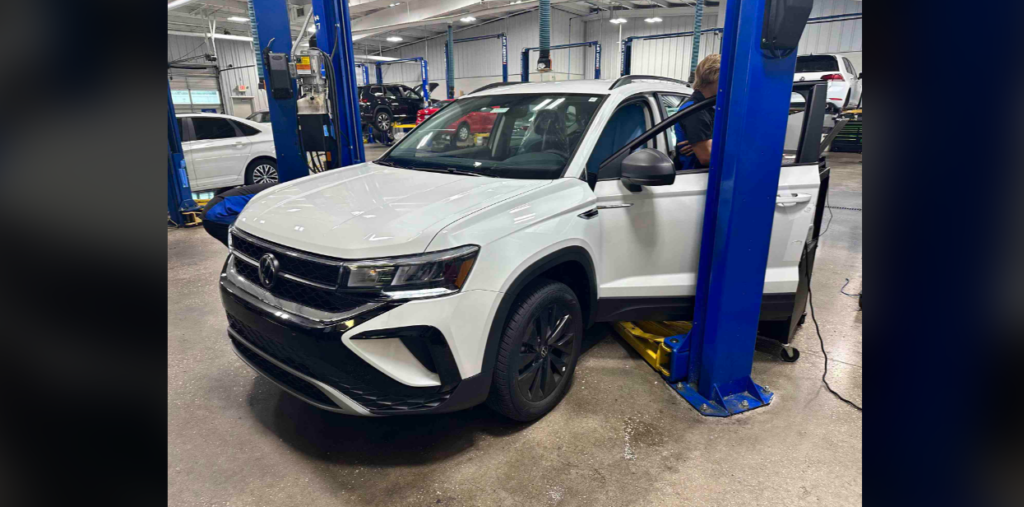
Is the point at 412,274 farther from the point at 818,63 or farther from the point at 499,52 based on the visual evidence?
the point at 499,52

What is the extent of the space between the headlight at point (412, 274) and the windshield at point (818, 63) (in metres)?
12.0

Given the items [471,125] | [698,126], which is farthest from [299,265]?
[698,126]

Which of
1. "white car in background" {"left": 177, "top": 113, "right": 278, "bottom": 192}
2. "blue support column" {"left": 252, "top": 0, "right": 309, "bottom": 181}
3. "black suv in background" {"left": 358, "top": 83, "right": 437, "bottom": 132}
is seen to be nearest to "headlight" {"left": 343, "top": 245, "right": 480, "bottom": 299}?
"blue support column" {"left": 252, "top": 0, "right": 309, "bottom": 181}

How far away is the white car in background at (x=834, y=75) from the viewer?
10898 millimetres

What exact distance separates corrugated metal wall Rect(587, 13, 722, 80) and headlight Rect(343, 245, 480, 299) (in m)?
20.9

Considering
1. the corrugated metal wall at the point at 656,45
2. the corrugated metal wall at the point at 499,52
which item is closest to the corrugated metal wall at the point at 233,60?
the corrugated metal wall at the point at 499,52

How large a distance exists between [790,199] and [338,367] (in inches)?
87.5

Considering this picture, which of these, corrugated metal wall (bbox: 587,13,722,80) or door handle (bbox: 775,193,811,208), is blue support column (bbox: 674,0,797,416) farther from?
corrugated metal wall (bbox: 587,13,722,80)

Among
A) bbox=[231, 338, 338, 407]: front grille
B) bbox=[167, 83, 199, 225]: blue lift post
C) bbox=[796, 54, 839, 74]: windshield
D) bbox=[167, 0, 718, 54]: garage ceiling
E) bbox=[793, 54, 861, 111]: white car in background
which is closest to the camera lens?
bbox=[231, 338, 338, 407]: front grille

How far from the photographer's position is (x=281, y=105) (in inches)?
178

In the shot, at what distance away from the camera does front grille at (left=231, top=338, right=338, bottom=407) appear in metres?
2.00

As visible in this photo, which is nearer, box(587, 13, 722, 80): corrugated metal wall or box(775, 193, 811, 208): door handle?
box(775, 193, 811, 208): door handle
